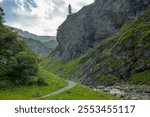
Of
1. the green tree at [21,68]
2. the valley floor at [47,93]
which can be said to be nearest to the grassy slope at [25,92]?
→ the valley floor at [47,93]

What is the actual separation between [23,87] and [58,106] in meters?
48.5

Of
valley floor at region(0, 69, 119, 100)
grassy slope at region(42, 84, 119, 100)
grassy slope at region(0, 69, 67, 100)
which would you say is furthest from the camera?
grassy slope at region(42, 84, 119, 100)

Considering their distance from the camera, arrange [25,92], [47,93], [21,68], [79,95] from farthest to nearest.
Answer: [21,68] → [47,93] → [79,95] → [25,92]

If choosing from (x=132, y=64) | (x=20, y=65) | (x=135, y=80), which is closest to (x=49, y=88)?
(x=20, y=65)

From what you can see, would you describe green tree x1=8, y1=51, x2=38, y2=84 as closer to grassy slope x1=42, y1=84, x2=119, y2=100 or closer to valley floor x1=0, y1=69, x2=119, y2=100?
valley floor x1=0, y1=69, x2=119, y2=100

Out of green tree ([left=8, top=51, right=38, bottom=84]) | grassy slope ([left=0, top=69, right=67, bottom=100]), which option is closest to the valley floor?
grassy slope ([left=0, top=69, right=67, bottom=100])

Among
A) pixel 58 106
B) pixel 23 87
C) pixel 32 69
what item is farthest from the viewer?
pixel 32 69

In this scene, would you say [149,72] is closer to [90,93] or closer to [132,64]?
[132,64]

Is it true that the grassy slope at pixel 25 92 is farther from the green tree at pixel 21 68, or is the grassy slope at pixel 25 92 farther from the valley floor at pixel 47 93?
the green tree at pixel 21 68

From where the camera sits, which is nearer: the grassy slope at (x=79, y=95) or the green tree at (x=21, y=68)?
the grassy slope at (x=79, y=95)

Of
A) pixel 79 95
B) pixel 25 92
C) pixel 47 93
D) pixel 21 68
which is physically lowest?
pixel 79 95

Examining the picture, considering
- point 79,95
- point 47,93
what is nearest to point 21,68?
point 47,93

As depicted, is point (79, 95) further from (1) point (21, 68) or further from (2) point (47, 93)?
(1) point (21, 68)

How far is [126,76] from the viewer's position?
19412 cm
